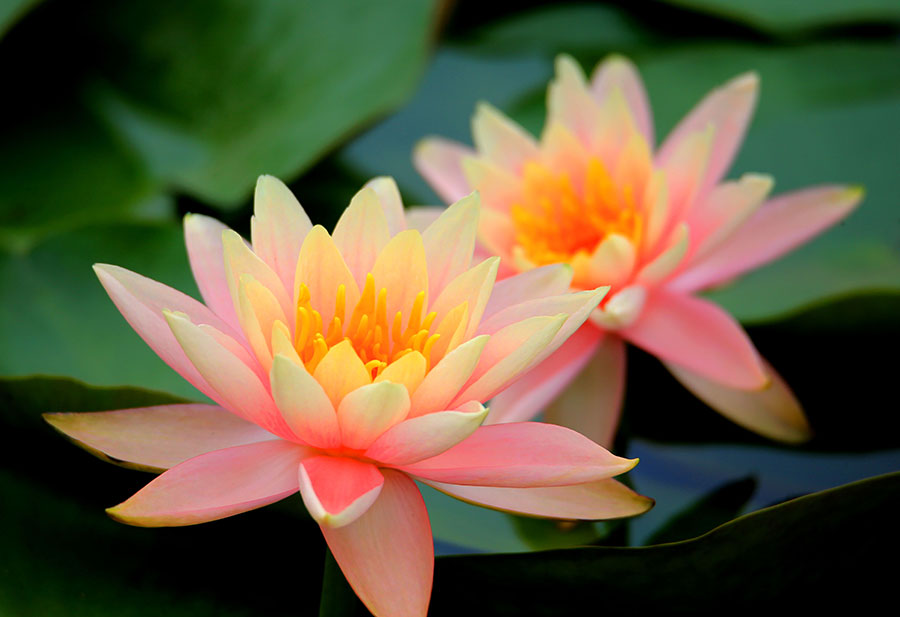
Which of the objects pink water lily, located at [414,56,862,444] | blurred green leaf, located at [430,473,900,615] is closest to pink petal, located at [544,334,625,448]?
pink water lily, located at [414,56,862,444]

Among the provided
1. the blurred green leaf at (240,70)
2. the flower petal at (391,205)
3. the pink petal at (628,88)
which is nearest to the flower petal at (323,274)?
the flower petal at (391,205)

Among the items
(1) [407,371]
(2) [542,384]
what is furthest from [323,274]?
(2) [542,384]

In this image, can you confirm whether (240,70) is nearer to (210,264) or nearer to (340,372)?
(210,264)

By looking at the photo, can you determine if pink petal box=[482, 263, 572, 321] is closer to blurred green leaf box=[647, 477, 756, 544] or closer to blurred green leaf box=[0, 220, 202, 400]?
blurred green leaf box=[647, 477, 756, 544]

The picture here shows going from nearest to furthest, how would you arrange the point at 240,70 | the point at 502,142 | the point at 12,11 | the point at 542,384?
the point at 542,384 → the point at 502,142 → the point at 12,11 → the point at 240,70

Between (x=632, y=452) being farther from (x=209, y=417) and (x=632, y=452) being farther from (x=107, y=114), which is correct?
(x=107, y=114)

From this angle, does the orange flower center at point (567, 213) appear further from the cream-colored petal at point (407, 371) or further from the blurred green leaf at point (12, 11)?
the blurred green leaf at point (12, 11)
